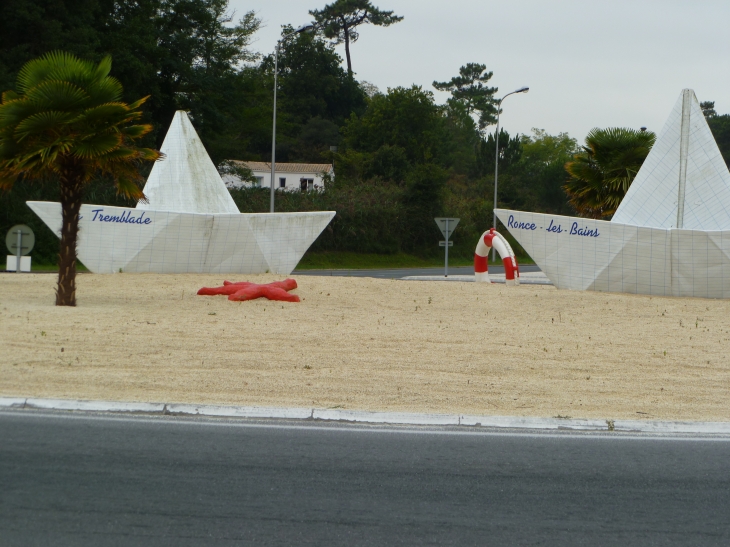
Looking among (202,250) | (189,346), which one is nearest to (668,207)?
(202,250)

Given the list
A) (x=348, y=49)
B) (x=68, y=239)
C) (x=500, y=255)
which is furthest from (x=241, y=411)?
(x=348, y=49)

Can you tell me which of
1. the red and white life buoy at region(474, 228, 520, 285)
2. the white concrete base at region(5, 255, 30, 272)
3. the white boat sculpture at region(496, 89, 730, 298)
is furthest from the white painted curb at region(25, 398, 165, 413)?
the white concrete base at region(5, 255, 30, 272)

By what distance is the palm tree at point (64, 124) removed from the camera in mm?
13555

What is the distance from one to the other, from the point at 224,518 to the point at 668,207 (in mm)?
18549

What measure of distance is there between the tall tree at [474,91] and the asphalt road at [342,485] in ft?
301

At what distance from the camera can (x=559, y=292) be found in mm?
18969

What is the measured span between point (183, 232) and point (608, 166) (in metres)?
15.7

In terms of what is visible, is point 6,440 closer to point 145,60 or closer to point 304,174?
point 145,60

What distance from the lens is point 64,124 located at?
537 inches

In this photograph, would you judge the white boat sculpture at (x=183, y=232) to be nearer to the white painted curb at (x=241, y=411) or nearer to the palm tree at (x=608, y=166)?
the palm tree at (x=608, y=166)

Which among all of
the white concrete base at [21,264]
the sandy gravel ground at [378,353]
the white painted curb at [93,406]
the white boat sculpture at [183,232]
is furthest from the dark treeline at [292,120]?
the white painted curb at [93,406]

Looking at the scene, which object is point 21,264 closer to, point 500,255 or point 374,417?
point 500,255

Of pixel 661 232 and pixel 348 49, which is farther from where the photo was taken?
pixel 348 49

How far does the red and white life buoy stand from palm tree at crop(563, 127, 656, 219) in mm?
6396
